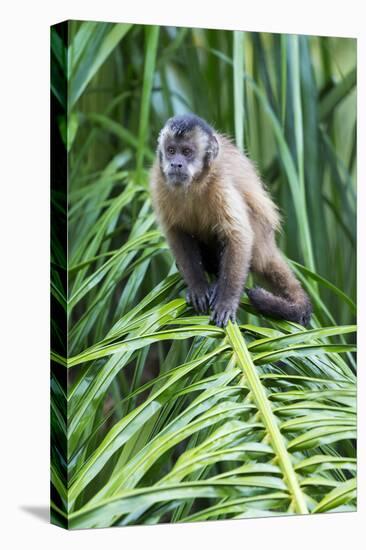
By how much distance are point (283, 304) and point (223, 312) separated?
0.40 meters

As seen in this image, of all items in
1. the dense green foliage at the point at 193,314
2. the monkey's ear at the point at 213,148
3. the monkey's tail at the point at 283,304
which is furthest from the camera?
the monkey's tail at the point at 283,304

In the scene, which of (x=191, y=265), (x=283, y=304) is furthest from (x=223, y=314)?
(x=283, y=304)

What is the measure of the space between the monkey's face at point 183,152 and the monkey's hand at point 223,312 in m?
0.58

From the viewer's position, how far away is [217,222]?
542 centimetres

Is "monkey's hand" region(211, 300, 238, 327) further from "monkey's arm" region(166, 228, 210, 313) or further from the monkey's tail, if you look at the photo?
the monkey's tail

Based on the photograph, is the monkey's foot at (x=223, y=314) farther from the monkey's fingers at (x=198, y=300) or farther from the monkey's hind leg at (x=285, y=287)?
the monkey's hind leg at (x=285, y=287)

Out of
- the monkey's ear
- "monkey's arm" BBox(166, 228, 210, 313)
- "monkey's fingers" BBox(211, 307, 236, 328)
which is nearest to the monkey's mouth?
the monkey's ear

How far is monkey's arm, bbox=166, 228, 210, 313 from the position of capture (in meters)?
5.36

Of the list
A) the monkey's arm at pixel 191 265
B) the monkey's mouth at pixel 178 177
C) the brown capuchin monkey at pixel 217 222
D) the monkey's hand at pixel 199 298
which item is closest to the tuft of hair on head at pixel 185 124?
the brown capuchin monkey at pixel 217 222

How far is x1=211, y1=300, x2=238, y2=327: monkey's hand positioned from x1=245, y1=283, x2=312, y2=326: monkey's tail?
223mm

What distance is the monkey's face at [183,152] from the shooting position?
206 inches

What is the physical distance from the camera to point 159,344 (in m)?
5.27

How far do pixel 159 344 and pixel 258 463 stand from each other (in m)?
0.74

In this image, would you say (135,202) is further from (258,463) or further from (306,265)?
(258,463)
